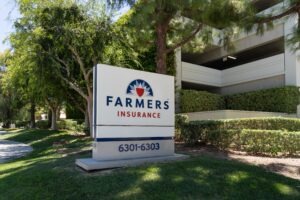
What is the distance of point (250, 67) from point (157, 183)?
62.2ft

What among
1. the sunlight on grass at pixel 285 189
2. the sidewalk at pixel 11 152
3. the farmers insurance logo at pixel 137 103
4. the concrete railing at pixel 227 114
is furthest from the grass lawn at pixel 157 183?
the concrete railing at pixel 227 114

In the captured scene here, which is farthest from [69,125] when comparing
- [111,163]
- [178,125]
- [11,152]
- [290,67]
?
[111,163]

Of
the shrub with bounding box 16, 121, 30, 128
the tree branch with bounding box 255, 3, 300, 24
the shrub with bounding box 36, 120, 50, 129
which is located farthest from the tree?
the shrub with bounding box 16, 121, 30, 128

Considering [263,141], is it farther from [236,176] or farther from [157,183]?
[157,183]

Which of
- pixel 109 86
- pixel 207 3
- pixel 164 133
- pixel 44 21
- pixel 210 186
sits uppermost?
pixel 44 21

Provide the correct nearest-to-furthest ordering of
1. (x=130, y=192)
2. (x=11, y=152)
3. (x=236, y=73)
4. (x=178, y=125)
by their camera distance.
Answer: (x=130, y=192) → (x=178, y=125) → (x=11, y=152) → (x=236, y=73)

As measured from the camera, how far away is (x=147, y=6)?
1008 centimetres

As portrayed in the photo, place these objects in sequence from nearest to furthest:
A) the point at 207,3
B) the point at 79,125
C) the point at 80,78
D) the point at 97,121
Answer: the point at 97,121 → the point at 207,3 → the point at 80,78 → the point at 79,125

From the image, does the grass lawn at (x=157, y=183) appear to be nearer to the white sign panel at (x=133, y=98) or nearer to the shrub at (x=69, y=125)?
the white sign panel at (x=133, y=98)

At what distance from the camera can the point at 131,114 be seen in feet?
25.2

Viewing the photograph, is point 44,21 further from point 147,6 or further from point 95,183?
point 95,183

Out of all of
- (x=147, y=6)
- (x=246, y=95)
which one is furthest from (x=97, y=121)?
(x=246, y=95)

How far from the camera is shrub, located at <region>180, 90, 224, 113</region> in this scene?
69.4 feet

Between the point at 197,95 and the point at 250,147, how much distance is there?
11411mm
